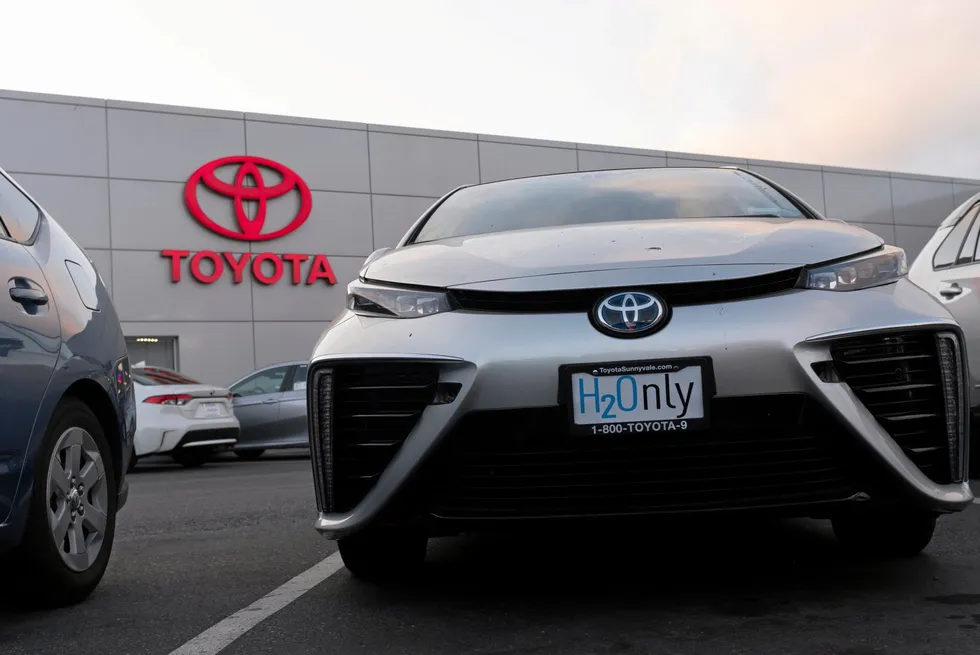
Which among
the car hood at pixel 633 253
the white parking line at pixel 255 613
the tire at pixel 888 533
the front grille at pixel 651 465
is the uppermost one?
the car hood at pixel 633 253

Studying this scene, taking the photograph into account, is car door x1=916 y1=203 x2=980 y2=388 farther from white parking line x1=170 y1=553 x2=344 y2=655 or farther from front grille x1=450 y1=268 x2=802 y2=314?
white parking line x1=170 y1=553 x2=344 y2=655

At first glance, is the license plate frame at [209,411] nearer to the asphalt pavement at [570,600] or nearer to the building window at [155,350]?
the asphalt pavement at [570,600]

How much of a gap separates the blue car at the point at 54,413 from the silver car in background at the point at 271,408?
10.3 metres

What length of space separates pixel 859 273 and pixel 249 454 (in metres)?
13.2

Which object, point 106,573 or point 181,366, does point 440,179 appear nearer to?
point 181,366

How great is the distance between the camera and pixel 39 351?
10.8 feet

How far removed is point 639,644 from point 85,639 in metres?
1.57

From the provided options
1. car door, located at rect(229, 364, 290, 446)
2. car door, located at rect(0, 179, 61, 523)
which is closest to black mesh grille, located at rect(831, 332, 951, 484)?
car door, located at rect(0, 179, 61, 523)

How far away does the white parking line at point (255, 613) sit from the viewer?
2.96 m

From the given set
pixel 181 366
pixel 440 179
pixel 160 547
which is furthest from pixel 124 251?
pixel 160 547

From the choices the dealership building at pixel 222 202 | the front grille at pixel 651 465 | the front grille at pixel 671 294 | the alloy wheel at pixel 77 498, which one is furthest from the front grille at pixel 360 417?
the dealership building at pixel 222 202

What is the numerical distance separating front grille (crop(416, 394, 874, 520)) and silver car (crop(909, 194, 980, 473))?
310 centimetres

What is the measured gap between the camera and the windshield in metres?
12.6

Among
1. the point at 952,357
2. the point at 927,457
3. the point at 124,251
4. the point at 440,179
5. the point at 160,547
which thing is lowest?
the point at 160,547
